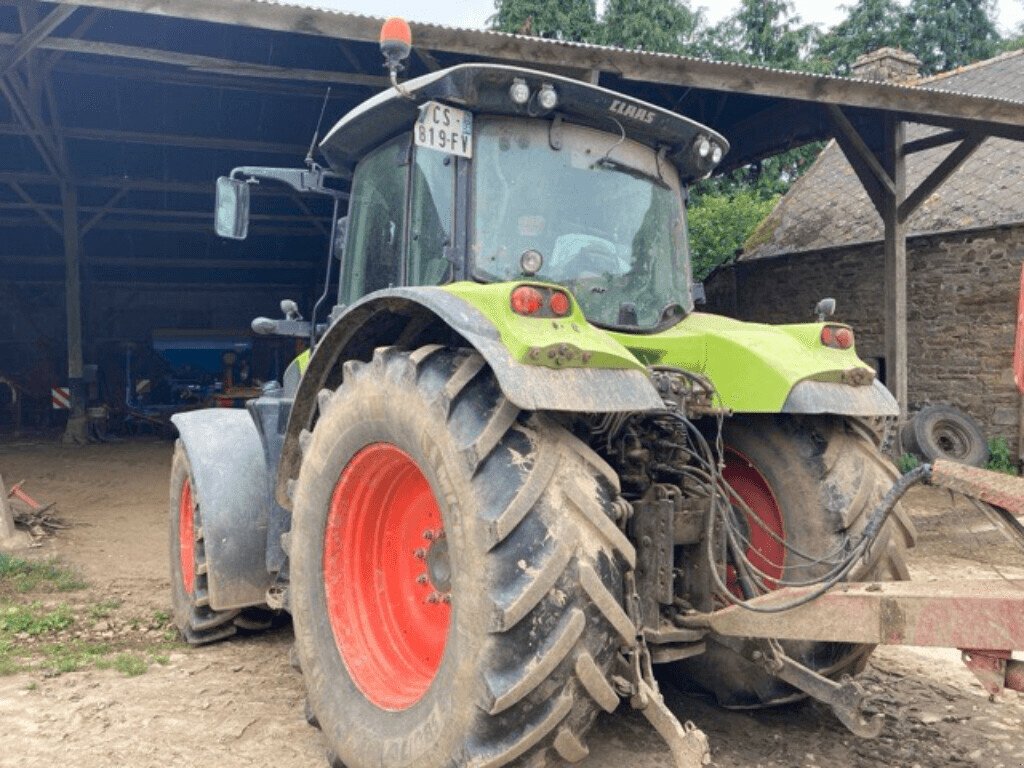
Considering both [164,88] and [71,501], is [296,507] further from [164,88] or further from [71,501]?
[164,88]

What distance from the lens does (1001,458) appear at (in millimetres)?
10562

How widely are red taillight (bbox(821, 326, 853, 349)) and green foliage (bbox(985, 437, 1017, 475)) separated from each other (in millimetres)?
8564

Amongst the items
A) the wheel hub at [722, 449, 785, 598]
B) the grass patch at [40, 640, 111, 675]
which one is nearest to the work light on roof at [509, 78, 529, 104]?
the wheel hub at [722, 449, 785, 598]

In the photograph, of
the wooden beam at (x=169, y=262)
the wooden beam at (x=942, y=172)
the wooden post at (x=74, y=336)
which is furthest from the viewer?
the wooden beam at (x=169, y=262)

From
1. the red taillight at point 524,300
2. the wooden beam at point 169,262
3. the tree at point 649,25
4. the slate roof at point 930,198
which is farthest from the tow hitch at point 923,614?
the tree at point 649,25

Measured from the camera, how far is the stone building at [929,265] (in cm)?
1088

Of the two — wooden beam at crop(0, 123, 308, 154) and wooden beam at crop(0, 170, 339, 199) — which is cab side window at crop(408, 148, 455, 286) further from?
wooden beam at crop(0, 170, 339, 199)

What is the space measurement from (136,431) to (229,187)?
44.7 feet

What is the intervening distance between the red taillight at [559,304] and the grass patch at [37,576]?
4.26 meters

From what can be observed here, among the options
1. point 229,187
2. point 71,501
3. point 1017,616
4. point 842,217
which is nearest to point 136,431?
point 71,501

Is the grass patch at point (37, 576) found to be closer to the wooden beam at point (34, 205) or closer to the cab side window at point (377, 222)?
the cab side window at point (377, 222)

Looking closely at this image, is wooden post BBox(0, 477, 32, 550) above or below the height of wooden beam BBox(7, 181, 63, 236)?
below

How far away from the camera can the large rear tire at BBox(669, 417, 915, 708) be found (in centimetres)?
303

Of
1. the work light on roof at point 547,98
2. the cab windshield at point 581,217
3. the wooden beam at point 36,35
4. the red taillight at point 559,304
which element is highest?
the wooden beam at point 36,35
